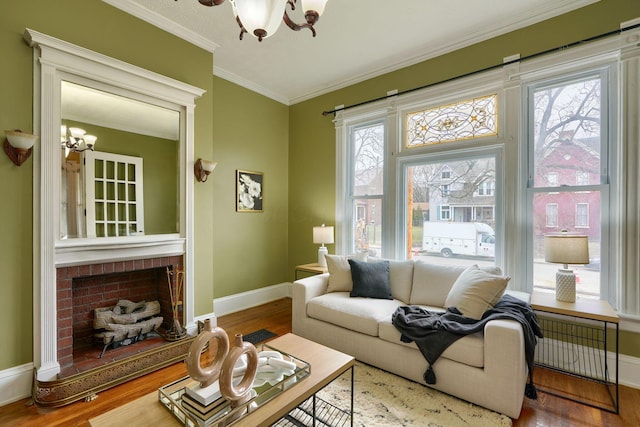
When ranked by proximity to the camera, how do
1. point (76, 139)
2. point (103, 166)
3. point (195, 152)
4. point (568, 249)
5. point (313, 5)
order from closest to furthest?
point (313, 5) → point (568, 249) → point (76, 139) → point (103, 166) → point (195, 152)

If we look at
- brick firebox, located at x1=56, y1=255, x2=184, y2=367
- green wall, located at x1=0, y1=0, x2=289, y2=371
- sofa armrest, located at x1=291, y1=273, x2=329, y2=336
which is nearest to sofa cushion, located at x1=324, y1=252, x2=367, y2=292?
sofa armrest, located at x1=291, y1=273, x2=329, y2=336

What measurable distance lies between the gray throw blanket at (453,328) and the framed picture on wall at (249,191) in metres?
2.58

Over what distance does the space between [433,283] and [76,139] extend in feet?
10.8

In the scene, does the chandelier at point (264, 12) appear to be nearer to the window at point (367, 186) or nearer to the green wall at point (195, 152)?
the green wall at point (195, 152)

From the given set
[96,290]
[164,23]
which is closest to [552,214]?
[164,23]

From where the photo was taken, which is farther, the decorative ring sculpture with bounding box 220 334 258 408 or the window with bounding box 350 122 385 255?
the window with bounding box 350 122 385 255

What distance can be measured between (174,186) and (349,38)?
2327 millimetres

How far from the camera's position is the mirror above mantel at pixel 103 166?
2.18m

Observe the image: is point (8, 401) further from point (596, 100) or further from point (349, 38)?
point (596, 100)

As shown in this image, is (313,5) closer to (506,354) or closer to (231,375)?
(231,375)

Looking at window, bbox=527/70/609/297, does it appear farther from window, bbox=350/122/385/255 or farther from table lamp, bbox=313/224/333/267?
table lamp, bbox=313/224/333/267

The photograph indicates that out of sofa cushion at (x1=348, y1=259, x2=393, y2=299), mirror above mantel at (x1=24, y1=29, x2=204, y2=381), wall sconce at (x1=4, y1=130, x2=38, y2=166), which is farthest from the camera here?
sofa cushion at (x1=348, y1=259, x2=393, y2=299)

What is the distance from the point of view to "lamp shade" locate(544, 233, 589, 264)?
2.20 metres

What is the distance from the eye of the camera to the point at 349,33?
3.00 metres
